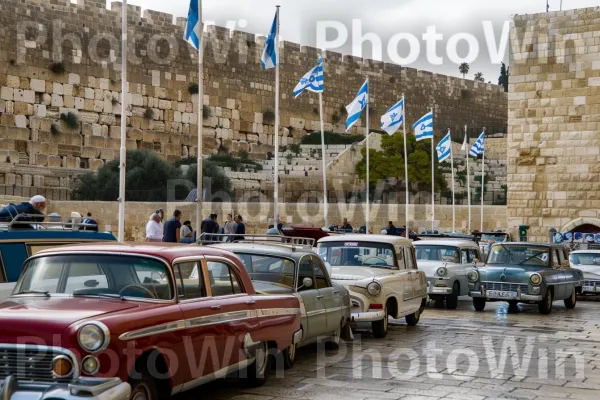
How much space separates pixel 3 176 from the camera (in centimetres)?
3259

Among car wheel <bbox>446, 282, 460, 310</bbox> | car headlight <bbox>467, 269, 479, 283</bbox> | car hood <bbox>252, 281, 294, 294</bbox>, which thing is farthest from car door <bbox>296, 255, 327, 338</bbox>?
car wheel <bbox>446, 282, 460, 310</bbox>

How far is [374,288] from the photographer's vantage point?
9492 millimetres

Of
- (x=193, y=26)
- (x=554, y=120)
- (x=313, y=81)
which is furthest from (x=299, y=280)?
(x=313, y=81)

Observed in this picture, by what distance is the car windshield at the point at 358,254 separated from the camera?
1040 centimetres

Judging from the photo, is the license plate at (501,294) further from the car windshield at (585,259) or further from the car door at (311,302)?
the car door at (311,302)

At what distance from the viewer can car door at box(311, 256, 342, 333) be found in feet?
26.7

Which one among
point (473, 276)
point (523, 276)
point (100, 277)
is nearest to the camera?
point (100, 277)

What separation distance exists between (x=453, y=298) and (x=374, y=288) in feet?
14.2

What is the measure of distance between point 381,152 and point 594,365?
35928mm

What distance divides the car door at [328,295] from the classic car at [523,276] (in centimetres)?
500

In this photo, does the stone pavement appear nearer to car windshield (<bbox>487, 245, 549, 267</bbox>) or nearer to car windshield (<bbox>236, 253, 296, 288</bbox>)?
car windshield (<bbox>236, 253, 296, 288</bbox>)

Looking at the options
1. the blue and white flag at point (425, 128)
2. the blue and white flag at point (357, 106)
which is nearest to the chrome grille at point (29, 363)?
the blue and white flag at point (357, 106)

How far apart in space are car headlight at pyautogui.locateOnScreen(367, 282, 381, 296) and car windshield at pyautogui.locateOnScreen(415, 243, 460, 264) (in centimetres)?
454

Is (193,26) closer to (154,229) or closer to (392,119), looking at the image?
(154,229)
